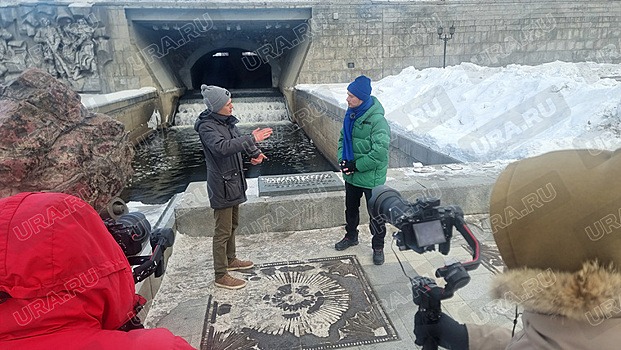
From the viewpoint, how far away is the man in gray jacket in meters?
3.40

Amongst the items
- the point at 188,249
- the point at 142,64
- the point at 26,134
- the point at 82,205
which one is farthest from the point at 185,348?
the point at 142,64

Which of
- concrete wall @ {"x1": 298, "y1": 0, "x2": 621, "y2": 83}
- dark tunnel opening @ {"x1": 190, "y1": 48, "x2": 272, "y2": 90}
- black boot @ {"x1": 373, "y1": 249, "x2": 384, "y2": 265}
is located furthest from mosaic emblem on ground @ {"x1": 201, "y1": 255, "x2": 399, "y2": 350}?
dark tunnel opening @ {"x1": 190, "y1": 48, "x2": 272, "y2": 90}

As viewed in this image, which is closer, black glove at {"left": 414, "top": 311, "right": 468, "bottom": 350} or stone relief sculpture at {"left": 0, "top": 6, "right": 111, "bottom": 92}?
black glove at {"left": 414, "top": 311, "right": 468, "bottom": 350}

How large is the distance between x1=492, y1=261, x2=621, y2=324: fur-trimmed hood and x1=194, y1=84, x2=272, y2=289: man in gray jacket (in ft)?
8.56

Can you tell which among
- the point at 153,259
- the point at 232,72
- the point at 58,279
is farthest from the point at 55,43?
the point at 58,279

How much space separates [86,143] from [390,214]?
7.19 ft

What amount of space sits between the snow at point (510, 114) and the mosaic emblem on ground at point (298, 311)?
425 cm

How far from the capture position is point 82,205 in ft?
4.09

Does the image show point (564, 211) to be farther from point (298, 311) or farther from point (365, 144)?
point (365, 144)

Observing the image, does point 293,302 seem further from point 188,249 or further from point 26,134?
point 26,134

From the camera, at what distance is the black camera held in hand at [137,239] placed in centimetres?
200

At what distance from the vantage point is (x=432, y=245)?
1.56m

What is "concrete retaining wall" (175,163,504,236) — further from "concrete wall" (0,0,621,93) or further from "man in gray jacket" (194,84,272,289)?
"concrete wall" (0,0,621,93)

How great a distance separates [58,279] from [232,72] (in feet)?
111
